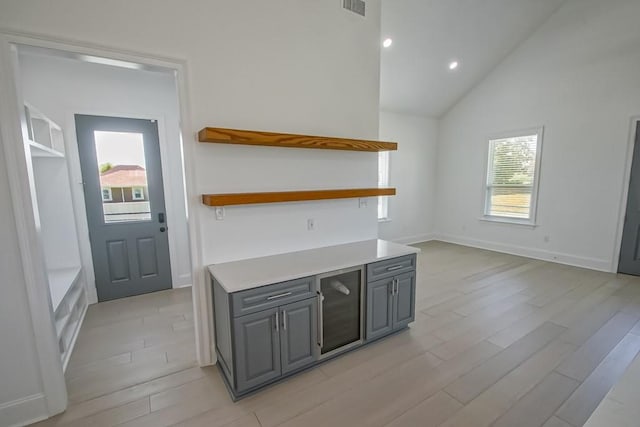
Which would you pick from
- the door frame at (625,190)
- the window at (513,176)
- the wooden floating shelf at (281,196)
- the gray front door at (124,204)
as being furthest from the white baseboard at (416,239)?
the gray front door at (124,204)

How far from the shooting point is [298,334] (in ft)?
7.09

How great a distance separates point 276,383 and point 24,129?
2396mm

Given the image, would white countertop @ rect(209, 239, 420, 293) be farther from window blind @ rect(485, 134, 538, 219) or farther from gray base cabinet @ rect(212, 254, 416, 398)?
window blind @ rect(485, 134, 538, 219)

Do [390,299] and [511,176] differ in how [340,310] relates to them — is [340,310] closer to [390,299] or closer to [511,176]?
[390,299]

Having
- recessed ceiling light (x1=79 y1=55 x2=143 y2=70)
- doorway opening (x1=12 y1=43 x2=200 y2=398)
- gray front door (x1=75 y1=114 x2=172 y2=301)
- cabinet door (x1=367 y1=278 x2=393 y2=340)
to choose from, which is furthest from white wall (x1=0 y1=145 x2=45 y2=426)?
cabinet door (x1=367 y1=278 x2=393 y2=340)

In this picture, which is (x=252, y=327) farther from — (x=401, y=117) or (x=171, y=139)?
(x=401, y=117)

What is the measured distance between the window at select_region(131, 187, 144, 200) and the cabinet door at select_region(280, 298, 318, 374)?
112 inches

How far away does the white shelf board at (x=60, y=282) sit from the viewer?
8.29 ft

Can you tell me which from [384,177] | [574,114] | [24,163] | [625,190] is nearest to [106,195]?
[24,163]

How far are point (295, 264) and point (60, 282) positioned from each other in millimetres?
2511

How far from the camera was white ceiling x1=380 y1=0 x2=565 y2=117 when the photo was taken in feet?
12.9

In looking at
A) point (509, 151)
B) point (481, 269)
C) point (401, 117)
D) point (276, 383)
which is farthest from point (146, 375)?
point (509, 151)

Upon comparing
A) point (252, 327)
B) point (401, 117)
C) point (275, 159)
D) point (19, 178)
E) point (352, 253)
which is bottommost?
point (252, 327)

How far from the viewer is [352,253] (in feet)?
8.78
